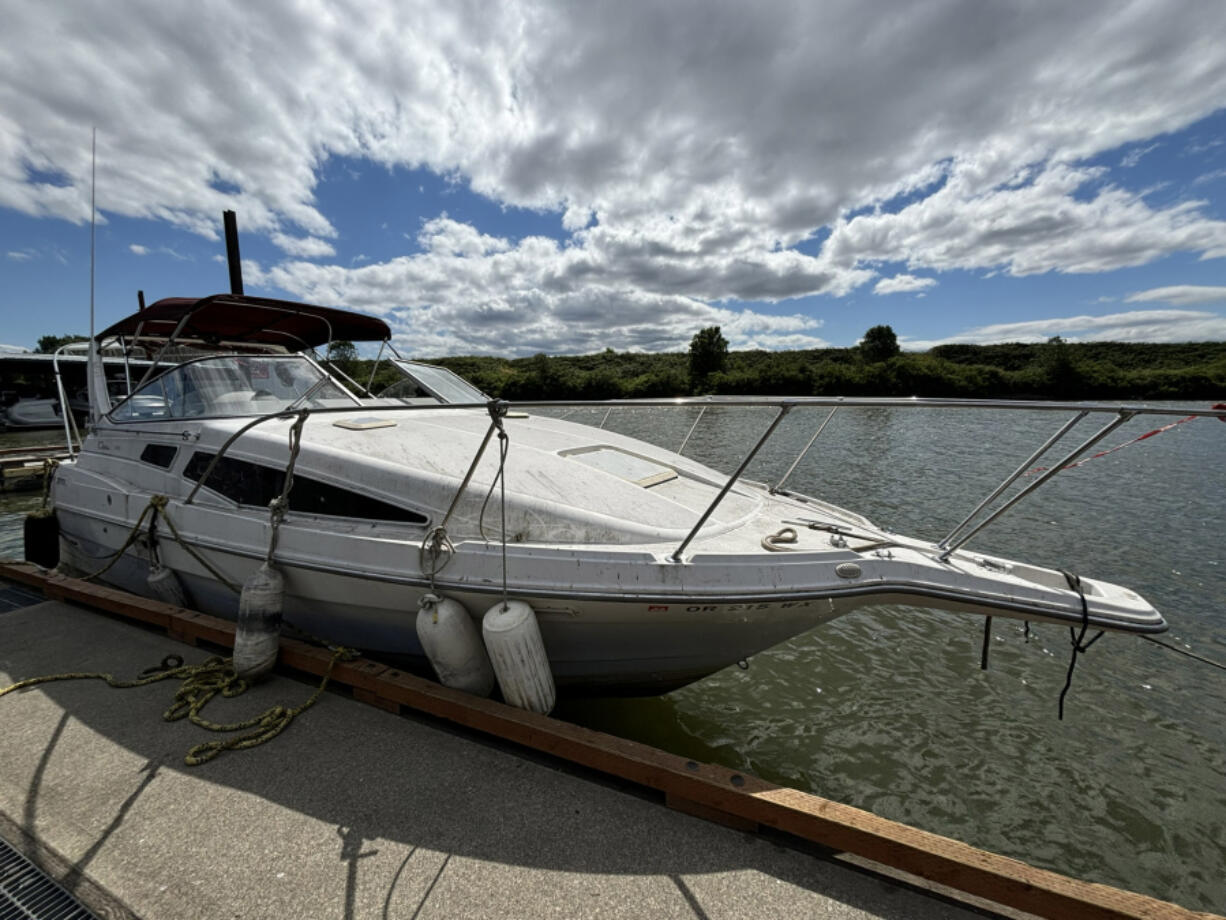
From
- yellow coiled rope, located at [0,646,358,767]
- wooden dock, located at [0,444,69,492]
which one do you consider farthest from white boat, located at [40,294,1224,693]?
wooden dock, located at [0,444,69,492]

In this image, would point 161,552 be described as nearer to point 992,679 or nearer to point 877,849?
point 877,849

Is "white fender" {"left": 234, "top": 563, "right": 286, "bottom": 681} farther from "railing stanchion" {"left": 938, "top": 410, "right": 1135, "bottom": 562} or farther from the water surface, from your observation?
"railing stanchion" {"left": 938, "top": 410, "right": 1135, "bottom": 562}

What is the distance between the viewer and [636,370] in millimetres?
91125

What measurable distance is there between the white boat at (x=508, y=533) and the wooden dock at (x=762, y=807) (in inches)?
13.8

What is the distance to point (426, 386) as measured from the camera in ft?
18.3

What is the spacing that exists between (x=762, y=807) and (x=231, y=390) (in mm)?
5030

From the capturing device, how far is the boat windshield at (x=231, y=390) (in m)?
4.71

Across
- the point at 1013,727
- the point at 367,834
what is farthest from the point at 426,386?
the point at 1013,727

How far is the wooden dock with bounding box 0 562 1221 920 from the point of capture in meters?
2.01

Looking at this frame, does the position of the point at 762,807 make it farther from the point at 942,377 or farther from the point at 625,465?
the point at 942,377

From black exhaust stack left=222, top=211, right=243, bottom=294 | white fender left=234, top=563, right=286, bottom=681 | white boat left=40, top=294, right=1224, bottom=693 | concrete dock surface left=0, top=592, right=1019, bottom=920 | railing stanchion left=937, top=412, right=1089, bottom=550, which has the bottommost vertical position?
concrete dock surface left=0, top=592, right=1019, bottom=920

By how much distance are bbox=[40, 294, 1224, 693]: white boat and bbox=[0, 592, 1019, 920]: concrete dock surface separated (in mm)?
764

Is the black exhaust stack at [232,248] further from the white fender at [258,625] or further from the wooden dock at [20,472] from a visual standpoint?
the white fender at [258,625]

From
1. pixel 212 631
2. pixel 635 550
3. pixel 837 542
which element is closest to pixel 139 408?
pixel 212 631
